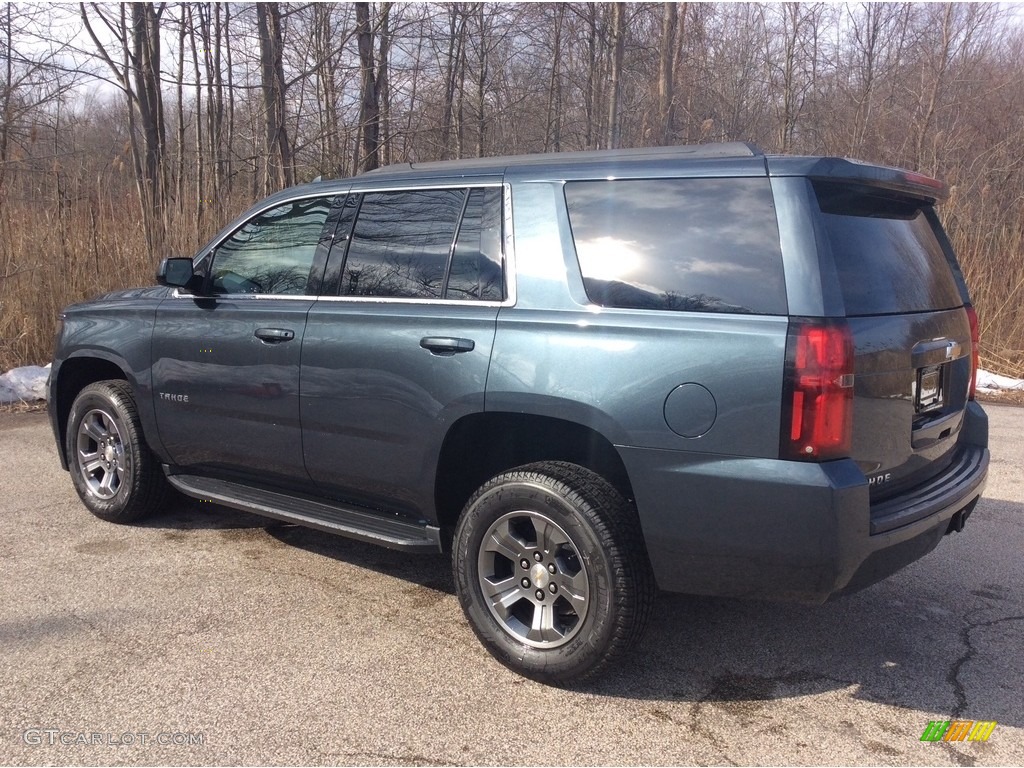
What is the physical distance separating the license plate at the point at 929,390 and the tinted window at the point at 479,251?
1.63m

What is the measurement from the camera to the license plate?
324 centimetres

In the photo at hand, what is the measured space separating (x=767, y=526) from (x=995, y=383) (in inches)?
331

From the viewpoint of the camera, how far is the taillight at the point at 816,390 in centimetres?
277

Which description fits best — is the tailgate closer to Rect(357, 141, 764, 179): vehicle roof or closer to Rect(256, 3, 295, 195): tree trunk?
Rect(357, 141, 764, 179): vehicle roof

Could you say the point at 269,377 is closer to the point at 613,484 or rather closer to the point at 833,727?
the point at 613,484

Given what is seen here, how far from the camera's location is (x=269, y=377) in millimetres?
4176

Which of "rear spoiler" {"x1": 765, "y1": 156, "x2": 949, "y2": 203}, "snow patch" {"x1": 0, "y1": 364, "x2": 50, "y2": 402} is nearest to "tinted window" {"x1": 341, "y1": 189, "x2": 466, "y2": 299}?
"rear spoiler" {"x1": 765, "y1": 156, "x2": 949, "y2": 203}

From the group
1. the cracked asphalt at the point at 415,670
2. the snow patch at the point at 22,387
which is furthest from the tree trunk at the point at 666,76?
the cracked asphalt at the point at 415,670

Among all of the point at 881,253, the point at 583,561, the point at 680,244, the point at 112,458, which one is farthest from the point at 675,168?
the point at 112,458

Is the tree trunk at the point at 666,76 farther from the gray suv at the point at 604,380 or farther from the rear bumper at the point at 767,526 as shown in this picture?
the rear bumper at the point at 767,526

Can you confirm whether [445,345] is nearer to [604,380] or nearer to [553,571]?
[604,380]

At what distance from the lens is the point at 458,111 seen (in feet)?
61.2

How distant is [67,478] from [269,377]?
9.10 ft

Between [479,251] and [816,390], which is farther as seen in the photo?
[479,251]
